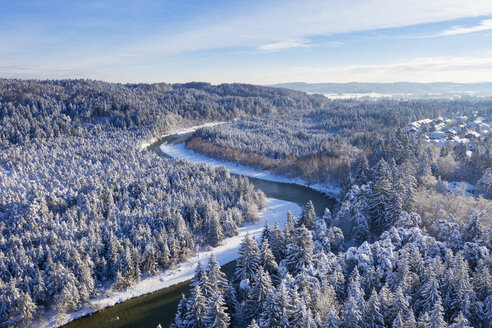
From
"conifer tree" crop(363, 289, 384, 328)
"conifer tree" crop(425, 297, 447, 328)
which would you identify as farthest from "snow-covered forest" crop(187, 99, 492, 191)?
"conifer tree" crop(425, 297, 447, 328)

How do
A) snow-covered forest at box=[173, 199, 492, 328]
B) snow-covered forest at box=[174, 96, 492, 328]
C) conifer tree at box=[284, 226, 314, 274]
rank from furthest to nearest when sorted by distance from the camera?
conifer tree at box=[284, 226, 314, 274]
snow-covered forest at box=[174, 96, 492, 328]
snow-covered forest at box=[173, 199, 492, 328]

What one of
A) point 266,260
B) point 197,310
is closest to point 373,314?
point 266,260

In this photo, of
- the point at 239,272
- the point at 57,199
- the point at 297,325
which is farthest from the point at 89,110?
the point at 297,325

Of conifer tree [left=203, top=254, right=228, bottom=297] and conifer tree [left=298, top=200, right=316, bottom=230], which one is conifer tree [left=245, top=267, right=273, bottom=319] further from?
conifer tree [left=298, top=200, right=316, bottom=230]

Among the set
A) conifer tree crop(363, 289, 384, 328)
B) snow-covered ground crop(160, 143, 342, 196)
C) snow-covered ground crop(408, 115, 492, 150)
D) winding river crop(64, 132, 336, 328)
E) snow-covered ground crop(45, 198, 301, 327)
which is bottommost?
winding river crop(64, 132, 336, 328)

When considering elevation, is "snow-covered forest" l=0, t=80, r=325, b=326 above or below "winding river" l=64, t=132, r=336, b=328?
above

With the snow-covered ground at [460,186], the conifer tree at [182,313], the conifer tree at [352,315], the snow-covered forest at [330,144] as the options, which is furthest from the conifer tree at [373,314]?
the snow-covered forest at [330,144]

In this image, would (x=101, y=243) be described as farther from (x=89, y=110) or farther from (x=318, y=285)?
(x=89, y=110)

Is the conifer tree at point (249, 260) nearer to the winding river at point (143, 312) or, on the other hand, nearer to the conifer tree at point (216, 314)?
the conifer tree at point (216, 314)

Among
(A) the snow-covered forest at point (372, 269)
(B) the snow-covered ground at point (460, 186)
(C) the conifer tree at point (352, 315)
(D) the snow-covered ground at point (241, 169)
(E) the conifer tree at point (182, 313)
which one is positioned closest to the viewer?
(C) the conifer tree at point (352, 315)
